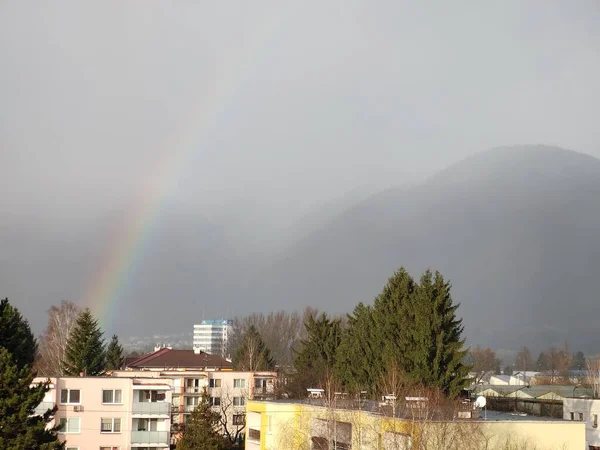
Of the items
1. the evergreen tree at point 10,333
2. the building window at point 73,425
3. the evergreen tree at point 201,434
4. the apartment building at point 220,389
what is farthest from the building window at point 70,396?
the apartment building at point 220,389

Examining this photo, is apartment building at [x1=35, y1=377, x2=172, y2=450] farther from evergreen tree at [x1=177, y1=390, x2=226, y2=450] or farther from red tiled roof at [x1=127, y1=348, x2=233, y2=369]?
red tiled roof at [x1=127, y1=348, x2=233, y2=369]

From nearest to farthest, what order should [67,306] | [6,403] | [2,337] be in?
[6,403] < [2,337] < [67,306]

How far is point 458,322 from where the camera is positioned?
43875mm

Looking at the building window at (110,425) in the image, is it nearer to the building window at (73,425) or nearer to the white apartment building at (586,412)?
the building window at (73,425)

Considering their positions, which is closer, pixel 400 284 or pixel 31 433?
pixel 31 433

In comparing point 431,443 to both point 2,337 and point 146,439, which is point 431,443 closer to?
point 2,337

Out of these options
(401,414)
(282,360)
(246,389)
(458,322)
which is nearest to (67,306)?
(282,360)

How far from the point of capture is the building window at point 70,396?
182 ft

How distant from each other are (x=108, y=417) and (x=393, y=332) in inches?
872

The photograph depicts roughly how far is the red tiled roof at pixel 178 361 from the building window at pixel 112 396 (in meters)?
42.8

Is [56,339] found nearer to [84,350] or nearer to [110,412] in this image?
[84,350]

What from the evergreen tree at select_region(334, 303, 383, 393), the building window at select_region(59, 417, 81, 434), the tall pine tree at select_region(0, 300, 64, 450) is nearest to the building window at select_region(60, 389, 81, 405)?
the building window at select_region(59, 417, 81, 434)

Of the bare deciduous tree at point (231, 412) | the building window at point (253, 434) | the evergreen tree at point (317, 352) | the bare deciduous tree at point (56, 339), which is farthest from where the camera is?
the bare deciduous tree at point (56, 339)

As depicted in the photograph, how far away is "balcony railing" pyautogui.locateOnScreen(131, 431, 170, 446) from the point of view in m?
57.0
